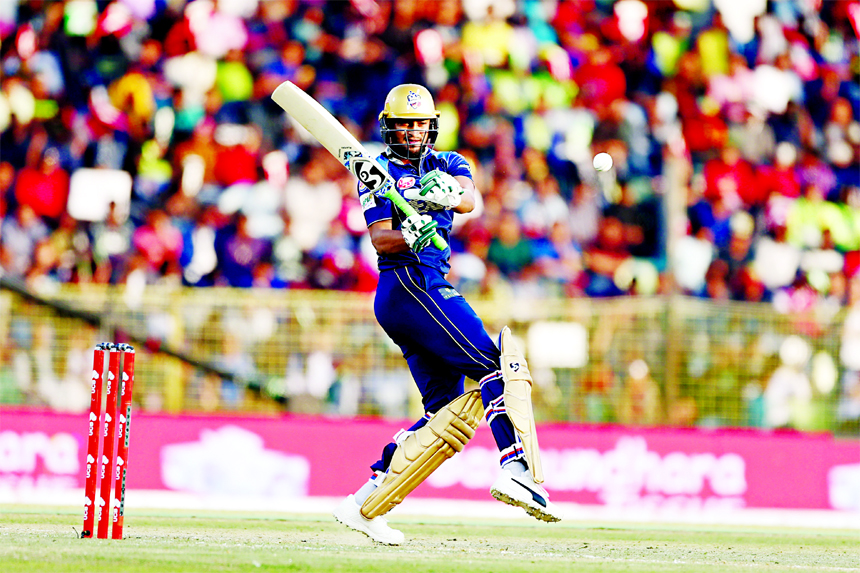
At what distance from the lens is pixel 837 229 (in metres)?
13.0

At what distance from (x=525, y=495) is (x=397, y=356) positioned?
446 cm

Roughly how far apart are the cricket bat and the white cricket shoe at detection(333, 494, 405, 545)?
1335mm

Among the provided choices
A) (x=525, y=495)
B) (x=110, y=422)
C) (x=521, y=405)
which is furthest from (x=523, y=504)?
(x=110, y=422)

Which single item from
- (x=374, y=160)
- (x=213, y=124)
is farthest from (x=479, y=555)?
(x=213, y=124)

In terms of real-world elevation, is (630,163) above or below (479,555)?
above

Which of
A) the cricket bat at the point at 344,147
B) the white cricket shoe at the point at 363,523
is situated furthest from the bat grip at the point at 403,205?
the white cricket shoe at the point at 363,523

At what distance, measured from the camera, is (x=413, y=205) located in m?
5.80

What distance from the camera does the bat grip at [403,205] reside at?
5.71 meters

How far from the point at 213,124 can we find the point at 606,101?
4090mm

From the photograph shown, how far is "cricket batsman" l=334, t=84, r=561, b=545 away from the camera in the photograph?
5648 mm

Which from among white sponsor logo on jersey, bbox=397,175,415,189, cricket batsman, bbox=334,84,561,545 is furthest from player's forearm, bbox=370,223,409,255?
white sponsor logo on jersey, bbox=397,175,415,189

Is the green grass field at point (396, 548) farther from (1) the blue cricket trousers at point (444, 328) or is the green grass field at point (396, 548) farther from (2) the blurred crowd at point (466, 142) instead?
(2) the blurred crowd at point (466, 142)

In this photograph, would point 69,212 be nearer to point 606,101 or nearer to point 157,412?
point 157,412

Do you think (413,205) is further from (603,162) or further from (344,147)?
→ (603,162)
